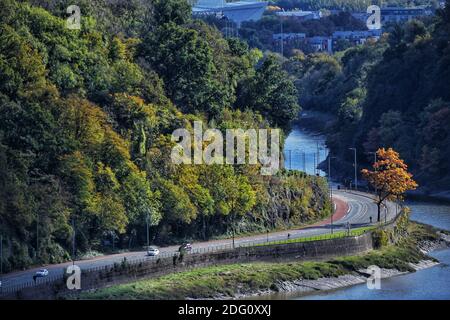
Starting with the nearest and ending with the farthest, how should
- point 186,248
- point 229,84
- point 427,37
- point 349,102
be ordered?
point 186,248
point 229,84
point 427,37
point 349,102

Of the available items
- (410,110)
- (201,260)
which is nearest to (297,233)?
(201,260)

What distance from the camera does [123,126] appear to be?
97375 millimetres

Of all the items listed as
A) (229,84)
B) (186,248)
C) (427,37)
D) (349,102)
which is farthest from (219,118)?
(349,102)

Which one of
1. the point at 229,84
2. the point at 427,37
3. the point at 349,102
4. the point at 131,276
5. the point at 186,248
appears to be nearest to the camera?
the point at 131,276

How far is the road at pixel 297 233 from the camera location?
81438 mm

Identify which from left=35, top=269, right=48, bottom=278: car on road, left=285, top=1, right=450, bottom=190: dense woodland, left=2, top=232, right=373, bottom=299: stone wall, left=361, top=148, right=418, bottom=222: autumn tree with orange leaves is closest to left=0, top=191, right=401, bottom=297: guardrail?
left=2, top=232, right=373, bottom=299: stone wall

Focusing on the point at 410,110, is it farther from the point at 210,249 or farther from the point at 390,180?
the point at 210,249

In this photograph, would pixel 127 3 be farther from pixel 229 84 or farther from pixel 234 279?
pixel 234 279

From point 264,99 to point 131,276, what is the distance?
112ft

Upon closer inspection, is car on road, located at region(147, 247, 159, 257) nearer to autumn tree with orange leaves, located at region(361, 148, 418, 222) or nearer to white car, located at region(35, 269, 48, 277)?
white car, located at region(35, 269, 48, 277)

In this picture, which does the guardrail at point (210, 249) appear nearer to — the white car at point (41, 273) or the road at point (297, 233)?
the road at point (297, 233)

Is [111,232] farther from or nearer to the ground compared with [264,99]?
nearer to the ground

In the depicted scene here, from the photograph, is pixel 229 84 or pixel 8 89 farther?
pixel 229 84

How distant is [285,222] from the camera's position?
10369cm
